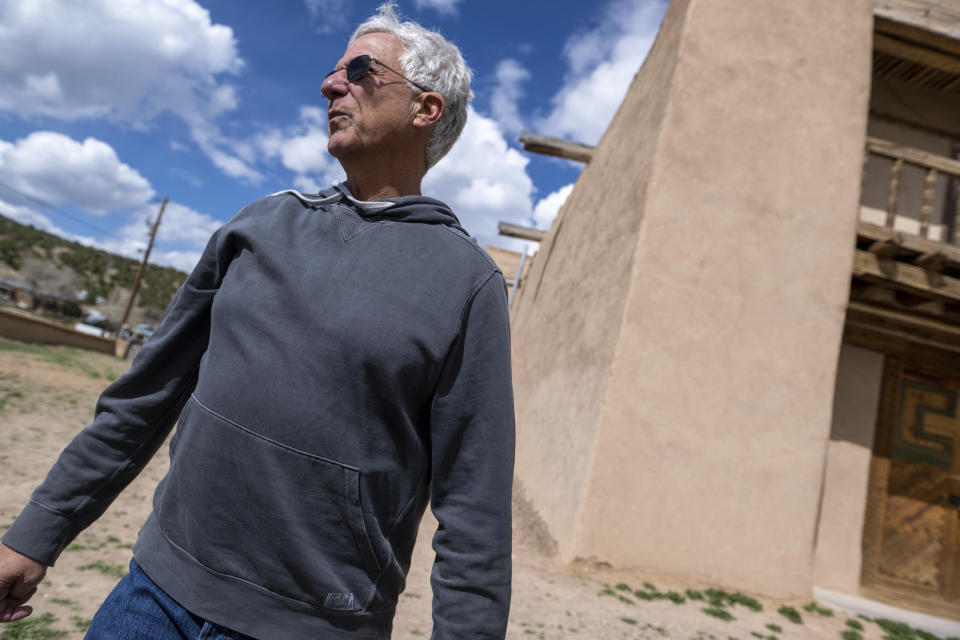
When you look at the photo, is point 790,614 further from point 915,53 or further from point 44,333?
point 44,333

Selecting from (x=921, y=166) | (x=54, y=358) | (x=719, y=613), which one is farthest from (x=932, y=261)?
(x=54, y=358)

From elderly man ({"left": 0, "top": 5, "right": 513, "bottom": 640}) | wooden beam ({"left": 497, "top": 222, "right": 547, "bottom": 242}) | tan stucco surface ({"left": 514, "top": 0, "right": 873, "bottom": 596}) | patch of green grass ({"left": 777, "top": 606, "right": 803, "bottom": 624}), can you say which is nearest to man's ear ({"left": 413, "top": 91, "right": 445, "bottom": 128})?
elderly man ({"left": 0, "top": 5, "right": 513, "bottom": 640})

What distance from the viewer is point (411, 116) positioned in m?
1.33

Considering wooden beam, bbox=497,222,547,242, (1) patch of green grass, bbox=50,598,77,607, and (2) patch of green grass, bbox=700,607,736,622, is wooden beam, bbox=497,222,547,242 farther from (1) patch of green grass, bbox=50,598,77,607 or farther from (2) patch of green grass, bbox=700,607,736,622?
(1) patch of green grass, bbox=50,598,77,607

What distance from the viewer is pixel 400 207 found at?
1.19 metres

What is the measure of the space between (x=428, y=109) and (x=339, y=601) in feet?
3.36

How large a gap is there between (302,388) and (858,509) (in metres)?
7.54

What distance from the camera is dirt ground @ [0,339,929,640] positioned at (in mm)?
3318

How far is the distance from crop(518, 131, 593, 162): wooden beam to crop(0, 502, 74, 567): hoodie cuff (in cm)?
849

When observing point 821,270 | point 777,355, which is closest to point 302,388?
point 777,355

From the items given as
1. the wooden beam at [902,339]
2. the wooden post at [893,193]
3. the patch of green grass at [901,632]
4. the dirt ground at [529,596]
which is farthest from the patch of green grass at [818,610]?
the wooden post at [893,193]

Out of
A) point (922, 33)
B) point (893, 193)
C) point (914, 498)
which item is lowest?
point (914, 498)

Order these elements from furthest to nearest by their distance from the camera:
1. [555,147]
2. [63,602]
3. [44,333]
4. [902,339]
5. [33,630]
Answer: [44,333] < [555,147] < [902,339] < [63,602] < [33,630]

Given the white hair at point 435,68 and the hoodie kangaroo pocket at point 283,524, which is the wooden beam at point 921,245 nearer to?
the white hair at point 435,68
